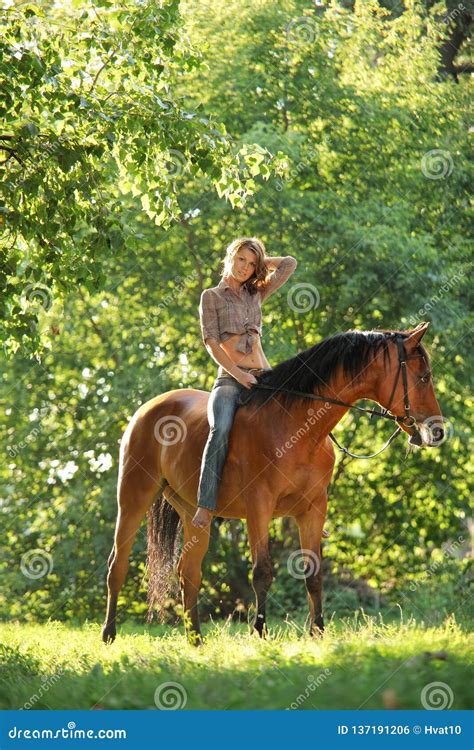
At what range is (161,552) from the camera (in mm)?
9250

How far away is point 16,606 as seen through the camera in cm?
1605

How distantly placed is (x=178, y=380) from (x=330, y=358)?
26.1 feet

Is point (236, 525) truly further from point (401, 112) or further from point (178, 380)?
point (401, 112)

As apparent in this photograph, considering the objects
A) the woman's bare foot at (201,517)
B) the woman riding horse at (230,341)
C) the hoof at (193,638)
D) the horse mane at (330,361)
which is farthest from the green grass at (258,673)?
the horse mane at (330,361)

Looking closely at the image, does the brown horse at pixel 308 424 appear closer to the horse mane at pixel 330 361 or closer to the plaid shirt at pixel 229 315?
the horse mane at pixel 330 361

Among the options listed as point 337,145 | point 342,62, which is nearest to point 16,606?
point 337,145

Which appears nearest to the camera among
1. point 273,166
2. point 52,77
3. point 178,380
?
point 52,77

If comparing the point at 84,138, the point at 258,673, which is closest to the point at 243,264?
the point at 84,138

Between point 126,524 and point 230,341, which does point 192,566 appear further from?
point 230,341

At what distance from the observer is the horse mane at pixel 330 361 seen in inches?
286

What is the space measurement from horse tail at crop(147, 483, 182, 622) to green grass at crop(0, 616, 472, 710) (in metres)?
1.27

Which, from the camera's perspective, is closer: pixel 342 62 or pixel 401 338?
pixel 401 338

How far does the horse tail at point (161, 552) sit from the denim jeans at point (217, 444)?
1.57 meters

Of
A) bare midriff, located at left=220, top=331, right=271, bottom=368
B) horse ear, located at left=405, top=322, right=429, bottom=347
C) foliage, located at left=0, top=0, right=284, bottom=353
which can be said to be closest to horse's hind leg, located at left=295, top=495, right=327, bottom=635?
bare midriff, located at left=220, top=331, right=271, bottom=368
